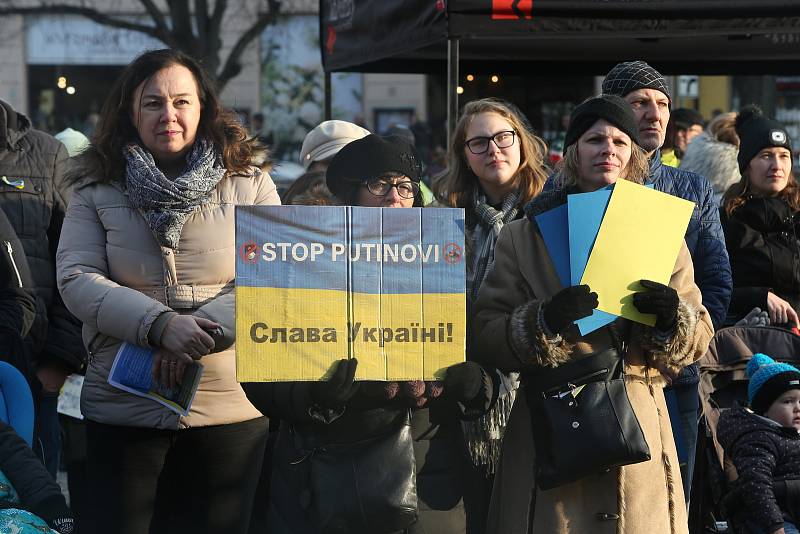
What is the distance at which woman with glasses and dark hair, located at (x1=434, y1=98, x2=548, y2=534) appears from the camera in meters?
4.25

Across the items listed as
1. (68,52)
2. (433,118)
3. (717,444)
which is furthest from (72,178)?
(68,52)

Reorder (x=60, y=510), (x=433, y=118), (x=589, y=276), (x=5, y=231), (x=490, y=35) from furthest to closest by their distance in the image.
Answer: (x=433, y=118) < (x=490, y=35) < (x=5, y=231) < (x=60, y=510) < (x=589, y=276)

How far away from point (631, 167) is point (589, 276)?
0.54 m

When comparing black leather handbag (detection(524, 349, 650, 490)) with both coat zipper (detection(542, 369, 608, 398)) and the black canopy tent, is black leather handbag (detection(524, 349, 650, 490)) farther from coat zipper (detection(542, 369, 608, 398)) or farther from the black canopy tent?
the black canopy tent

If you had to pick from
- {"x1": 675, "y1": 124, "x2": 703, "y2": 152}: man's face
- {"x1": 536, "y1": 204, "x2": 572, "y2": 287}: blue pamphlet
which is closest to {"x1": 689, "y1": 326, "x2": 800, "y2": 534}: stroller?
{"x1": 536, "y1": 204, "x2": 572, "y2": 287}: blue pamphlet

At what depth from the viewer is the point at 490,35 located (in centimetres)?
566

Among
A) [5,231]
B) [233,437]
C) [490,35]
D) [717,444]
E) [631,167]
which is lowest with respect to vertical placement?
[717,444]

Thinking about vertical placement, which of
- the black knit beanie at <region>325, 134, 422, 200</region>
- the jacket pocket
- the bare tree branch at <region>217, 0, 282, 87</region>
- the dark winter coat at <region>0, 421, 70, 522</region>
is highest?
the bare tree branch at <region>217, 0, 282, 87</region>

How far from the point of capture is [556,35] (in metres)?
5.76

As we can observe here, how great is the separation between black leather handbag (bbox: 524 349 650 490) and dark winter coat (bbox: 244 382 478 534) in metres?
0.32

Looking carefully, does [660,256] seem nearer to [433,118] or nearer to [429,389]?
[429,389]

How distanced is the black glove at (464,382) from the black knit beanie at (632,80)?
5.20ft

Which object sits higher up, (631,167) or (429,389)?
(631,167)

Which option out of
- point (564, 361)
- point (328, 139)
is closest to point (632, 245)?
point (564, 361)
